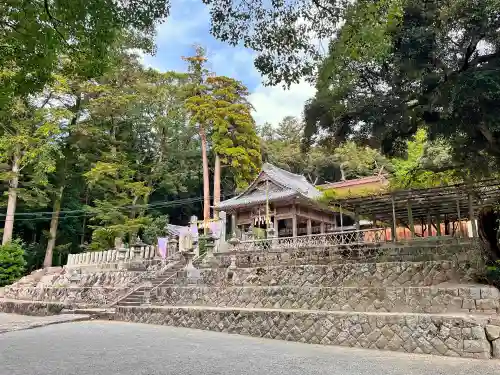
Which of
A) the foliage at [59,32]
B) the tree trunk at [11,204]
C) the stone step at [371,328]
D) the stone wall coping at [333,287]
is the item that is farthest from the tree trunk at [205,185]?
the foliage at [59,32]

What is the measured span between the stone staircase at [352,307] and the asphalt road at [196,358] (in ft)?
1.35

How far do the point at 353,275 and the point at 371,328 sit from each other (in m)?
3.63

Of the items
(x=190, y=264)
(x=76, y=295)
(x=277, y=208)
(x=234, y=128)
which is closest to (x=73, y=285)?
(x=76, y=295)

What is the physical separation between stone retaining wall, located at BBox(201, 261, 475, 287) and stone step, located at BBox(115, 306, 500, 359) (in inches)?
90.3

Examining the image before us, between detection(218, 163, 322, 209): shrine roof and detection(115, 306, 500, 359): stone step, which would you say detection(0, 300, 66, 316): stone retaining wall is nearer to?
detection(115, 306, 500, 359): stone step

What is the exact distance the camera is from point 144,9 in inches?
205

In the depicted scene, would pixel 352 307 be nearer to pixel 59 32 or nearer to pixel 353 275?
pixel 353 275

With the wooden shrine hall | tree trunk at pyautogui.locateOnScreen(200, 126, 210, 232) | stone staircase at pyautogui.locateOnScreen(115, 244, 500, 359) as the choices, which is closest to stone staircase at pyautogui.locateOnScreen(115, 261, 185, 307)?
stone staircase at pyautogui.locateOnScreen(115, 244, 500, 359)

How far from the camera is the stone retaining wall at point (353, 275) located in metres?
9.50

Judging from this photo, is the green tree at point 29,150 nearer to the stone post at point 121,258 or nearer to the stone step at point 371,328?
the stone post at point 121,258

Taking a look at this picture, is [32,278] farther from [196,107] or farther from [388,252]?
[388,252]

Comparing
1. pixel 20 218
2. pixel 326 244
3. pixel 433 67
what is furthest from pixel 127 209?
pixel 433 67

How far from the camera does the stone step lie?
6.57 meters

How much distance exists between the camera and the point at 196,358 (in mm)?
6359
